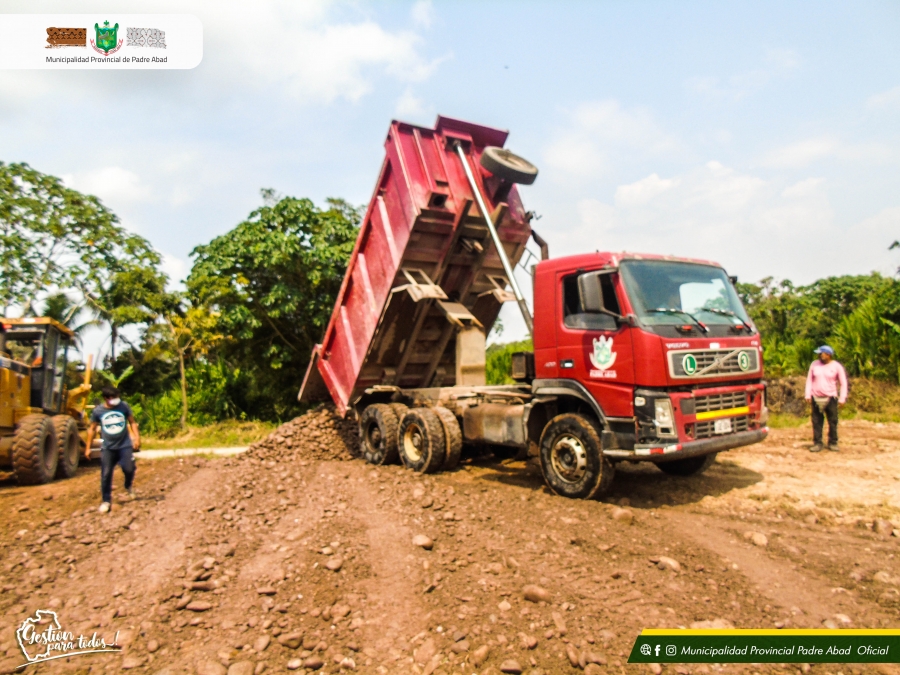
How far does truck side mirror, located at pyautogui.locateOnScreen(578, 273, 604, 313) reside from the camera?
5.69 metres

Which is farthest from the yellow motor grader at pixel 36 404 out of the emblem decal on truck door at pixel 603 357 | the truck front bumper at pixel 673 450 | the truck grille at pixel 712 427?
the truck grille at pixel 712 427

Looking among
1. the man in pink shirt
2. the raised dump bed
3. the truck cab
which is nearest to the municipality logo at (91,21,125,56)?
the raised dump bed

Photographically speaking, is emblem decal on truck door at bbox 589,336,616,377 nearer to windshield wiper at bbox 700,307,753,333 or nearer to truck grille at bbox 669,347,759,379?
truck grille at bbox 669,347,759,379

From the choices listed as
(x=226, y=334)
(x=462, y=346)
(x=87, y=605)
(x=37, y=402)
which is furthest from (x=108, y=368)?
(x=87, y=605)

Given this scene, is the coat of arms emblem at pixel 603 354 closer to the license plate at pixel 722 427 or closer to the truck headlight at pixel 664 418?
the truck headlight at pixel 664 418

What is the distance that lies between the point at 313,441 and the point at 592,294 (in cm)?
561

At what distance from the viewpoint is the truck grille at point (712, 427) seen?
5.65m

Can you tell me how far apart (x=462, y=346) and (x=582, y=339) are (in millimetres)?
2048

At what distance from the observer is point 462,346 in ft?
25.5

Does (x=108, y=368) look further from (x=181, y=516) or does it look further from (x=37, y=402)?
(x=181, y=516)

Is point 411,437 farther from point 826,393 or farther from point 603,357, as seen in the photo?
point 826,393

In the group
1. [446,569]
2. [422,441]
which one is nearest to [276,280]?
[422,441]

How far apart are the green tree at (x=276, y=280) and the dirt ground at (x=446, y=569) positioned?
24.8ft

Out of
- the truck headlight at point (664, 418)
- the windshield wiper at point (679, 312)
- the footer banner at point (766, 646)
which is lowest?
the footer banner at point (766, 646)
